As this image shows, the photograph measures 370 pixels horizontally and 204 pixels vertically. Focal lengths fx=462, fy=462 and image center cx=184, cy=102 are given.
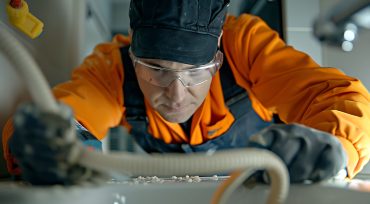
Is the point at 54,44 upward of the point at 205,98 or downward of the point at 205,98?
upward

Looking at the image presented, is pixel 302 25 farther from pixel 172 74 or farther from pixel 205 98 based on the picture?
pixel 172 74

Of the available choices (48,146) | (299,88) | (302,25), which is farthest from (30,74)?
(302,25)

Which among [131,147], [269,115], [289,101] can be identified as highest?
[289,101]

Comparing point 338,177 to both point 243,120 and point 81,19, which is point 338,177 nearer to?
point 243,120

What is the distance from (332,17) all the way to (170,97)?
31 centimetres

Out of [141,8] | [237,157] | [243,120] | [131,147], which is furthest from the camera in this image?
[131,147]

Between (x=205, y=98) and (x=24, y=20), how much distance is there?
0.39m

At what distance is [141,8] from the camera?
0.80m

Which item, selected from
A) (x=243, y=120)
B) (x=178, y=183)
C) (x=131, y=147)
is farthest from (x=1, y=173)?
(x=131, y=147)

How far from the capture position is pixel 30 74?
1.04 ft

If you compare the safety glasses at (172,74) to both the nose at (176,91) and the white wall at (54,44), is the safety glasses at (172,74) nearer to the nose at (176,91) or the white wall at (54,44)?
the nose at (176,91)

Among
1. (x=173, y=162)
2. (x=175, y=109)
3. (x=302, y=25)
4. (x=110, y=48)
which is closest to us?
(x=173, y=162)

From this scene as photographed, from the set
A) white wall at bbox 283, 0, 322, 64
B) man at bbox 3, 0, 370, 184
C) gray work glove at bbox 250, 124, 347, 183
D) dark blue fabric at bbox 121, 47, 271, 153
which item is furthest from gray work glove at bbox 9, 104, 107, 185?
white wall at bbox 283, 0, 322, 64

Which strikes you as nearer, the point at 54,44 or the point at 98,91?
the point at 98,91
